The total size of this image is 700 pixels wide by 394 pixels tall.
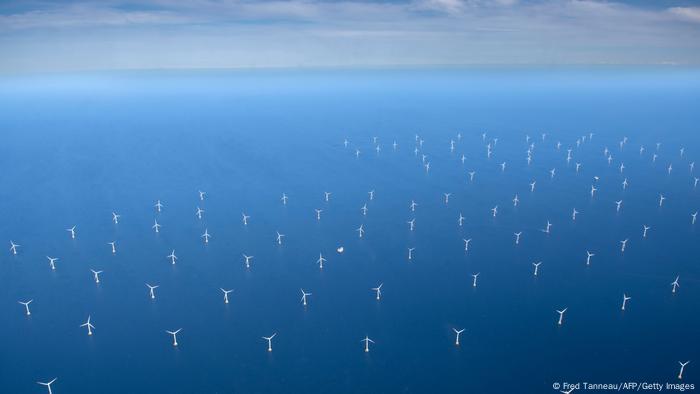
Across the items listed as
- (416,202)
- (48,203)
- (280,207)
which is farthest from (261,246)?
(48,203)

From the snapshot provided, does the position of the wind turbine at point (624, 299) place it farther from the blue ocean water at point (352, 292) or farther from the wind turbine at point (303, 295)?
the wind turbine at point (303, 295)

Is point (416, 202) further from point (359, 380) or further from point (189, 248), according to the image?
point (359, 380)

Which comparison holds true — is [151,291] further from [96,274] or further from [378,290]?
[378,290]

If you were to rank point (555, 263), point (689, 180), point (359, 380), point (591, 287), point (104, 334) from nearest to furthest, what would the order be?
point (359, 380), point (104, 334), point (591, 287), point (555, 263), point (689, 180)

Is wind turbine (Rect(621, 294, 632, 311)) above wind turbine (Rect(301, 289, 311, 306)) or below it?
above

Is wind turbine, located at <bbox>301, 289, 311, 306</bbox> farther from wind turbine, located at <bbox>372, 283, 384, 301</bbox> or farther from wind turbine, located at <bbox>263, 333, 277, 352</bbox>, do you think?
wind turbine, located at <bbox>372, 283, 384, 301</bbox>

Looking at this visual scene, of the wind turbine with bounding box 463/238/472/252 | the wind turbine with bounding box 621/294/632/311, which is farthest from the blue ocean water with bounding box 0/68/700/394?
the wind turbine with bounding box 463/238/472/252

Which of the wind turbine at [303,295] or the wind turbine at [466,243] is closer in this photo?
the wind turbine at [303,295]

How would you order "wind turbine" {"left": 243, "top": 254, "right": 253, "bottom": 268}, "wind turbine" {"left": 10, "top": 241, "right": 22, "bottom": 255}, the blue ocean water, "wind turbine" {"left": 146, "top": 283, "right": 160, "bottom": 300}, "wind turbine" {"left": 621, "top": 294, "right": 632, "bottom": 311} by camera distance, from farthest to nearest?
"wind turbine" {"left": 10, "top": 241, "right": 22, "bottom": 255} < "wind turbine" {"left": 243, "top": 254, "right": 253, "bottom": 268} < "wind turbine" {"left": 146, "top": 283, "right": 160, "bottom": 300} < "wind turbine" {"left": 621, "top": 294, "right": 632, "bottom": 311} < the blue ocean water

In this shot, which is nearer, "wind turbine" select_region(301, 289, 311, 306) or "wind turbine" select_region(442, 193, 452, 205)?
"wind turbine" select_region(301, 289, 311, 306)

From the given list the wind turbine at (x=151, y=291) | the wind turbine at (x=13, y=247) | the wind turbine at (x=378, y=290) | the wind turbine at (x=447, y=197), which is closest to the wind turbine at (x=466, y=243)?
the wind turbine at (x=378, y=290)

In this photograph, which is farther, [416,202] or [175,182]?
[175,182]
